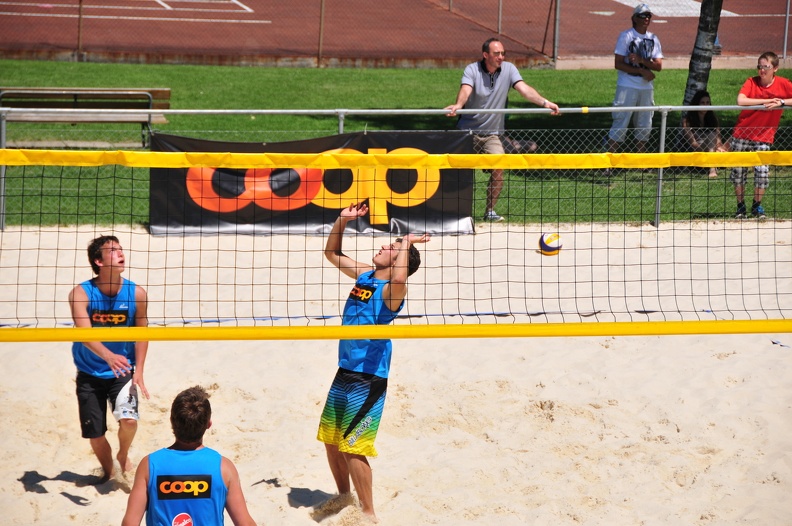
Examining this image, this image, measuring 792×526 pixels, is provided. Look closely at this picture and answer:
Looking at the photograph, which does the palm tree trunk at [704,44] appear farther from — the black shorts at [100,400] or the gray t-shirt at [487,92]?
the black shorts at [100,400]

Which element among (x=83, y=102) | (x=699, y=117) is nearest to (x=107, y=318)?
(x=83, y=102)

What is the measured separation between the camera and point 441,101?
17109 mm

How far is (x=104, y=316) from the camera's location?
20.1ft

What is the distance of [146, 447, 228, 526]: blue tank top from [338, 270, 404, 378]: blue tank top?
1579 millimetres

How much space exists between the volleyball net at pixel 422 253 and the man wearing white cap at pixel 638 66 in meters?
0.72

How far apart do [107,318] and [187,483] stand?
214 cm

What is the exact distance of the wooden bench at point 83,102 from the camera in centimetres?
1267

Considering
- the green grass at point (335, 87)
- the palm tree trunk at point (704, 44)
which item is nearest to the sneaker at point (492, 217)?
the palm tree trunk at point (704, 44)

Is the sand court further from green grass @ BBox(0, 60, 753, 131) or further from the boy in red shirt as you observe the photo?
green grass @ BBox(0, 60, 753, 131)

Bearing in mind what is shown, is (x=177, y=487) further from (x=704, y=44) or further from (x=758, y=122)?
(x=704, y=44)

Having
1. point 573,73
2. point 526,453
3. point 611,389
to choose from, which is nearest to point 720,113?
point 573,73

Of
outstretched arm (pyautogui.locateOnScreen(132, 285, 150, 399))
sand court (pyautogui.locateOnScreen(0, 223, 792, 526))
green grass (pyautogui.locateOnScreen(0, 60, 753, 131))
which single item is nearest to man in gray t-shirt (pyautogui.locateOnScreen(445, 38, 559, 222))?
sand court (pyautogui.locateOnScreen(0, 223, 792, 526))

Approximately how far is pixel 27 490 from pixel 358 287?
2570mm

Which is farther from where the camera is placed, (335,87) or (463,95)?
(335,87)
